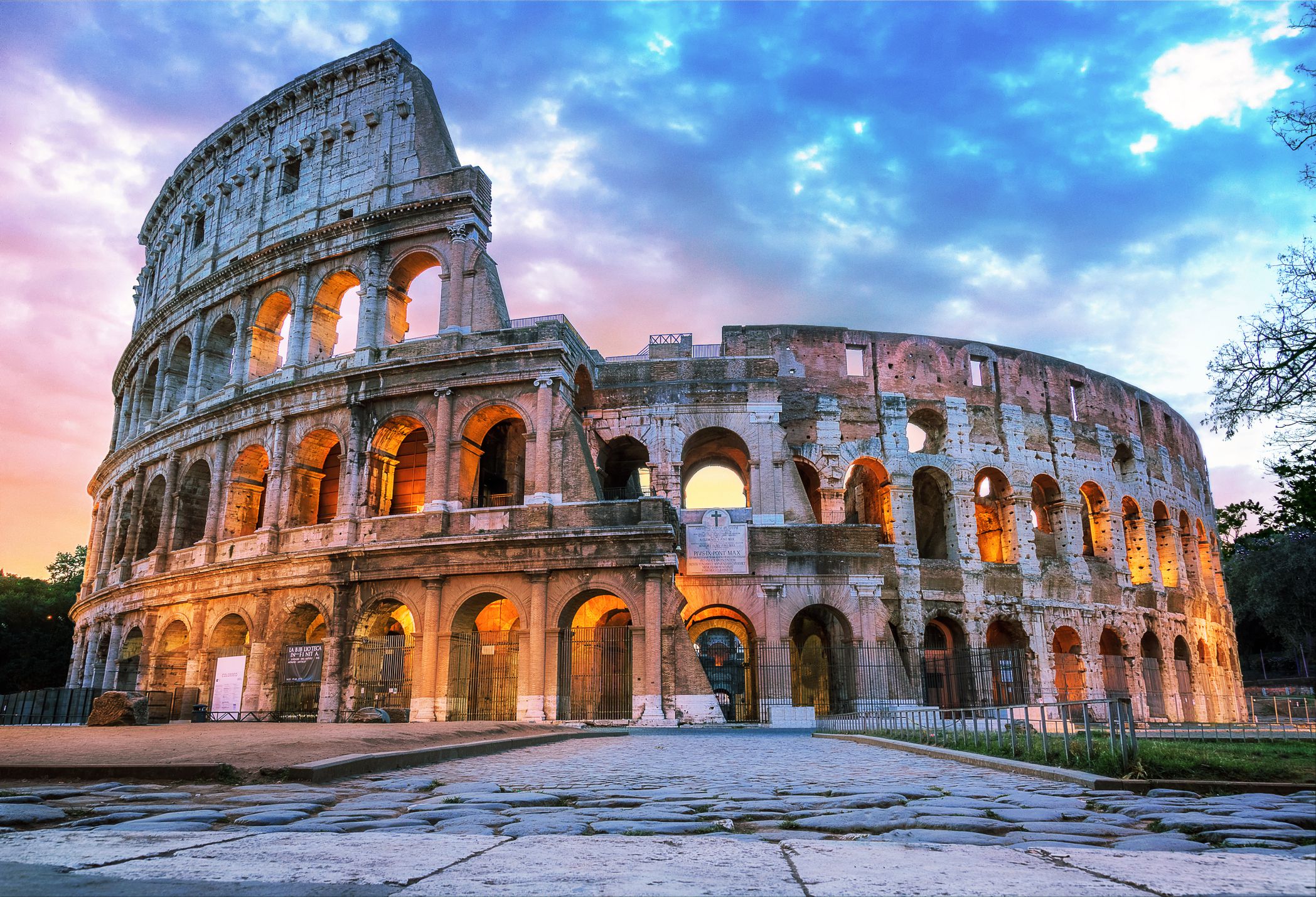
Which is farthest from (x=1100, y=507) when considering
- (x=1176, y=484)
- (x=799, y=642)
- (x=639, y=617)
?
(x=639, y=617)

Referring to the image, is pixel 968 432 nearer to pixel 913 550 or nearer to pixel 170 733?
pixel 913 550

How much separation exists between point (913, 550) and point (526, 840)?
21.9 m

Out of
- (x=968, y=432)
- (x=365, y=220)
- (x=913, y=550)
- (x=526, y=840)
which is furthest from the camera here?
(x=968, y=432)

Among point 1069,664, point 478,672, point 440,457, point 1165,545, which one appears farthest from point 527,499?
point 1165,545

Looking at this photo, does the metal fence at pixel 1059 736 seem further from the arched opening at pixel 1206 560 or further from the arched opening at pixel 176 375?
the arched opening at pixel 1206 560

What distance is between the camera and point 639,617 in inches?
715

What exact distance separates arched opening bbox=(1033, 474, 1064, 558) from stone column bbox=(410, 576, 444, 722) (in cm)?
1719

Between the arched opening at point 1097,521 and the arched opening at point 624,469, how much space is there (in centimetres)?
1360

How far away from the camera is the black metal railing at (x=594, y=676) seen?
1828 cm

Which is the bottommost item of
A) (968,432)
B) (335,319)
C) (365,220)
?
(968,432)

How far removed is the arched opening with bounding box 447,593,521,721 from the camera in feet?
61.1

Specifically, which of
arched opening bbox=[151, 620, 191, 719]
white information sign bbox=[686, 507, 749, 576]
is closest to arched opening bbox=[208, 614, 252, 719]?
arched opening bbox=[151, 620, 191, 719]

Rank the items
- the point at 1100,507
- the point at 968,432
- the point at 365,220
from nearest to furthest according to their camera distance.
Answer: the point at 365,220 → the point at 968,432 → the point at 1100,507

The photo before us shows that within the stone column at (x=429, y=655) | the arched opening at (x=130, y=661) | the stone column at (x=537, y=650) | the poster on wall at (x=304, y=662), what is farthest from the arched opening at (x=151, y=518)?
the stone column at (x=537, y=650)
